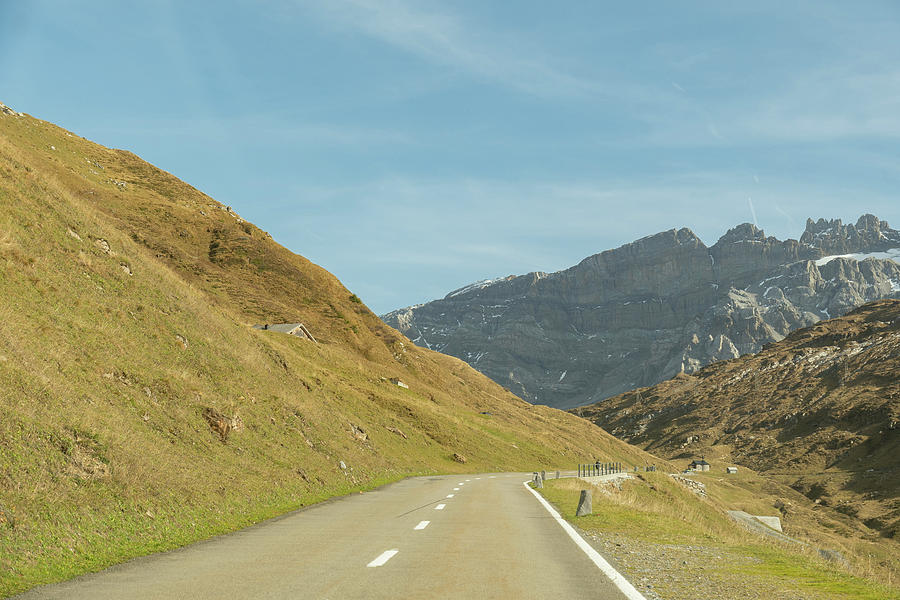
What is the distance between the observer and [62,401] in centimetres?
1568

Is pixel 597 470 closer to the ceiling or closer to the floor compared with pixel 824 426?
closer to the ceiling

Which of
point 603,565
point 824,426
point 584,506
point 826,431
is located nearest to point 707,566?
point 603,565

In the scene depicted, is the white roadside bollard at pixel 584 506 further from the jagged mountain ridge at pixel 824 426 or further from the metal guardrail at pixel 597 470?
the jagged mountain ridge at pixel 824 426

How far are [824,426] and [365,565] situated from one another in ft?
456

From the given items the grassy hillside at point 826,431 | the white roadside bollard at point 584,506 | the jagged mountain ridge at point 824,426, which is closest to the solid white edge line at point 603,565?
the white roadside bollard at point 584,506

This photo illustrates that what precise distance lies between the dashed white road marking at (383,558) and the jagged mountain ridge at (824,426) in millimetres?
67166

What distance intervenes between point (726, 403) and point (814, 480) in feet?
323

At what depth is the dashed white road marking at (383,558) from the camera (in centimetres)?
1108

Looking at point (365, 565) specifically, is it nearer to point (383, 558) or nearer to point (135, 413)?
point (383, 558)

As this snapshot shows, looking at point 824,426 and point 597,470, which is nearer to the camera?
point 597,470

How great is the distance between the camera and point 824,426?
128875 mm

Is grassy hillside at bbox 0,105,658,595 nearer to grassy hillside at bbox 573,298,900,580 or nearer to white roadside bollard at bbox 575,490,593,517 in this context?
white roadside bollard at bbox 575,490,593,517

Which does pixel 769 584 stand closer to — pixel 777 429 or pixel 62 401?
pixel 62 401

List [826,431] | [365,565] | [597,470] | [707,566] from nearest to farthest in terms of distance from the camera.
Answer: [365,565] < [707,566] < [597,470] < [826,431]
